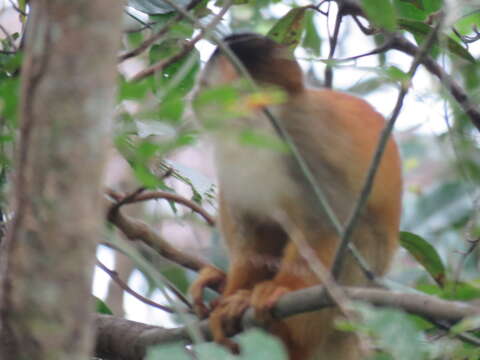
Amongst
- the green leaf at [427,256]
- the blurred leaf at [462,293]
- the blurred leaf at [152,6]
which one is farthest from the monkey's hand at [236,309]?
the blurred leaf at [152,6]

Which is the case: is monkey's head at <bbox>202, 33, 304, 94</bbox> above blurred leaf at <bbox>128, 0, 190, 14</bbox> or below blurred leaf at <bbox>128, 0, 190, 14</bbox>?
below

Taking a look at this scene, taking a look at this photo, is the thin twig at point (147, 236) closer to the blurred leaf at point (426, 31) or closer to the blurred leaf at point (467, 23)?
the blurred leaf at point (426, 31)

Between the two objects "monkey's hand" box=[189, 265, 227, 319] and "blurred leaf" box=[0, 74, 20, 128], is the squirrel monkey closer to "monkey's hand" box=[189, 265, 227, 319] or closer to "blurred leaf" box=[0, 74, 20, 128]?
"monkey's hand" box=[189, 265, 227, 319]

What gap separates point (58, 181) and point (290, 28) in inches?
66.3

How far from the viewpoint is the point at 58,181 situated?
1034mm

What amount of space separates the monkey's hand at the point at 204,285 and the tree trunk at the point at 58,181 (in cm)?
128

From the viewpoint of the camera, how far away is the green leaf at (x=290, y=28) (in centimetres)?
254

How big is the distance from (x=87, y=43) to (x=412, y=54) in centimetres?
158

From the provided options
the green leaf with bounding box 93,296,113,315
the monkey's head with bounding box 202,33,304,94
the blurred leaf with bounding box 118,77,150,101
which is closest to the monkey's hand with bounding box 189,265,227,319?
the green leaf with bounding box 93,296,113,315

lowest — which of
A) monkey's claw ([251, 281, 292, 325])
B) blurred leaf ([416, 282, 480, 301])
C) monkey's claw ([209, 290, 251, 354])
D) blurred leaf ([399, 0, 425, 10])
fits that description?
blurred leaf ([416, 282, 480, 301])

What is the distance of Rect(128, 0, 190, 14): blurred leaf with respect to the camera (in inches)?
89.7

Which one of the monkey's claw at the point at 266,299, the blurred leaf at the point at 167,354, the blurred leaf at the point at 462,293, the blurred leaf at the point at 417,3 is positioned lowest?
the blurred leaf at the point at 462,293

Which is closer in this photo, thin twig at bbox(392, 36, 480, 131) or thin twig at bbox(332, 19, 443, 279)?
thin twig at bbox(332, 19, 443, 279)

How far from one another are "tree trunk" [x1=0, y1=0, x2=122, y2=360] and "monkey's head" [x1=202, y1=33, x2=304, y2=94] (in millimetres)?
1250
